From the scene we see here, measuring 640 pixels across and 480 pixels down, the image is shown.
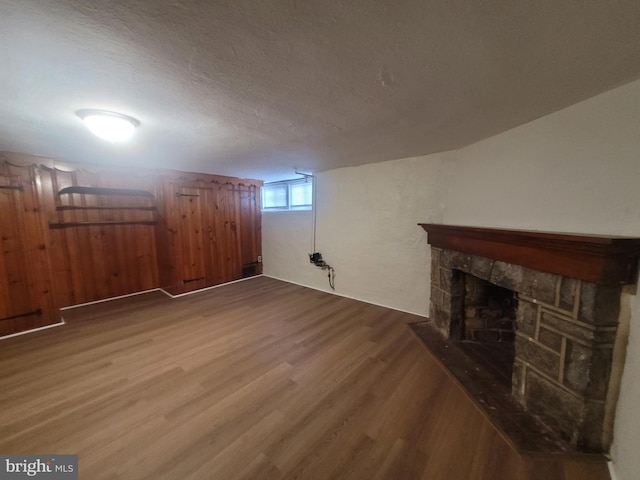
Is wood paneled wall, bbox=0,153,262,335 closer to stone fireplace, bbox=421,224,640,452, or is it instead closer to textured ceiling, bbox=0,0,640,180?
textured ceiling, bbox=0,0,640,180

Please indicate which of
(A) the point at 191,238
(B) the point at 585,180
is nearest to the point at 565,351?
(B) the point at 585,180

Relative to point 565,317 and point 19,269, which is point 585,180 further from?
point 19,269

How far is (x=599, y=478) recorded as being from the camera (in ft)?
3.71

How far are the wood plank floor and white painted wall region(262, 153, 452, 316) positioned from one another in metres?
0.65

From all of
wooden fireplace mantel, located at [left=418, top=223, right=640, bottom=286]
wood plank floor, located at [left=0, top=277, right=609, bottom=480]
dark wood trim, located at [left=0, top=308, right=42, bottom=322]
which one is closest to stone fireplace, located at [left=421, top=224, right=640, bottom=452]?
wooden fireplace mantel, located at [left=418, top=223, right=640, bottom=286]

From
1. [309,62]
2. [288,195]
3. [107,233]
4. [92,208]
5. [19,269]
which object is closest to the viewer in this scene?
[309,62]

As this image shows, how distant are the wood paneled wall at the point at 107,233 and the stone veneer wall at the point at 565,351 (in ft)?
13.5

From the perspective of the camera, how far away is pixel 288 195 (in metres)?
4.45

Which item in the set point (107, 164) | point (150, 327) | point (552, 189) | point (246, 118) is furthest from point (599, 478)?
point (107, 164)

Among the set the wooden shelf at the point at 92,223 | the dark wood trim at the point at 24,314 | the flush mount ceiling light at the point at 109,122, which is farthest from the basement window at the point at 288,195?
the dark wood trim at the point at 24,314

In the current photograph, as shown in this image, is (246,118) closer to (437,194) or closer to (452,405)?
(437,194)

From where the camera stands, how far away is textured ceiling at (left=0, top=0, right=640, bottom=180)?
76 cm

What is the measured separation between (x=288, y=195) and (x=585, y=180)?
3.85 metres

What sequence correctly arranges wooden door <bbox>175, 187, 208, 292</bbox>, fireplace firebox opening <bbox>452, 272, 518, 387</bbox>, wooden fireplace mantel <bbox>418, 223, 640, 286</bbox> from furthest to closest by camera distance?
wooden door <bbox>175, 187, 208, 292</bbox>
fireplace firebox opening <bbox>452, 272, 518, 387</bbox>
wooden fireplace mantel <bbox>418, 223, 640, 286</bbox>
